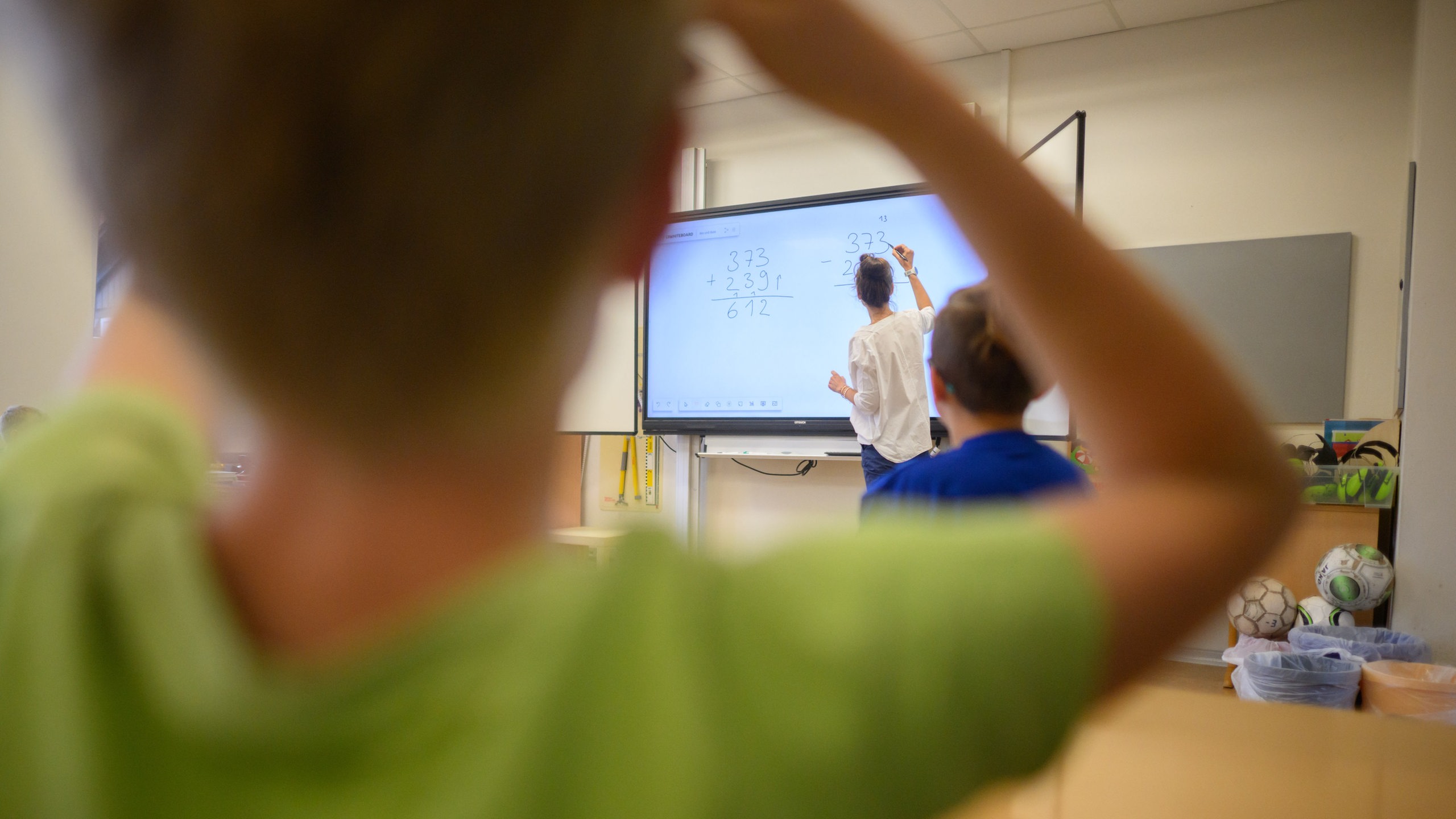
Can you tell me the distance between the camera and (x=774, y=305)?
14.4 ft

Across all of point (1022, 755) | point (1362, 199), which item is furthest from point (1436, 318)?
point (1022, 755)

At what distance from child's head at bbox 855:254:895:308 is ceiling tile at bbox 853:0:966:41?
1237mm

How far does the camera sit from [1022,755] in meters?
0.24

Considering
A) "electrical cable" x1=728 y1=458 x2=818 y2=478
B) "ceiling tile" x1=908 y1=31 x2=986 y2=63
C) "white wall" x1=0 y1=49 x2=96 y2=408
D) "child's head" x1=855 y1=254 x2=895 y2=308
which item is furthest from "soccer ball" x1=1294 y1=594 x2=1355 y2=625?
"white wall" x1=0 y1=49 x2=96 y2=408

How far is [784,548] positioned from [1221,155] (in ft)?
14.0

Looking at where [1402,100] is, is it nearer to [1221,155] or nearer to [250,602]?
[1221,155]

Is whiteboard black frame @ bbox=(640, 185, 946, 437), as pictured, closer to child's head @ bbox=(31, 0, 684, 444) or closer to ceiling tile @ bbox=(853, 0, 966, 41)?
ceiling tile @ bbox=(853, 0, 966, 41)

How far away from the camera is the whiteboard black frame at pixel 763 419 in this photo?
411 cm

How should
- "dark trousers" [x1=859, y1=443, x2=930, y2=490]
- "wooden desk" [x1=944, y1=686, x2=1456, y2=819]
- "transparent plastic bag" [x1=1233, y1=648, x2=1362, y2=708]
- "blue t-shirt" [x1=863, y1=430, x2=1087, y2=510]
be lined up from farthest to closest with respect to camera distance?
"dark trousers" [x1=859, y1=443, x2=930, y2=490] → "transparent plastic bag" [x1=1233, y1=648, x2=1362, y2=708] → "blue t-shirt" [x1=863, y1=430, x2=1087, y2=510] → "wooden desk" [x1=944, y1=686, x2=1456, y2=819]

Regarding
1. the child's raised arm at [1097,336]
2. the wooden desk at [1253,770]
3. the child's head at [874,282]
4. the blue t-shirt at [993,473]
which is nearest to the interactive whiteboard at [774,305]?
the child's head at [874,282]

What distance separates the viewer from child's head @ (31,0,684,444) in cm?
20

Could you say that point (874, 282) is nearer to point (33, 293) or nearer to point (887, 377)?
point (887, 377)

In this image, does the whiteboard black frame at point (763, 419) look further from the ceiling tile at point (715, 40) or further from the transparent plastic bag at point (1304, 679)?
the ceiling tile at point (715, 40)

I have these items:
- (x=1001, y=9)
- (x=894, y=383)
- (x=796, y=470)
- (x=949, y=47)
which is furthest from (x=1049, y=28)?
(x=796, y=470)
